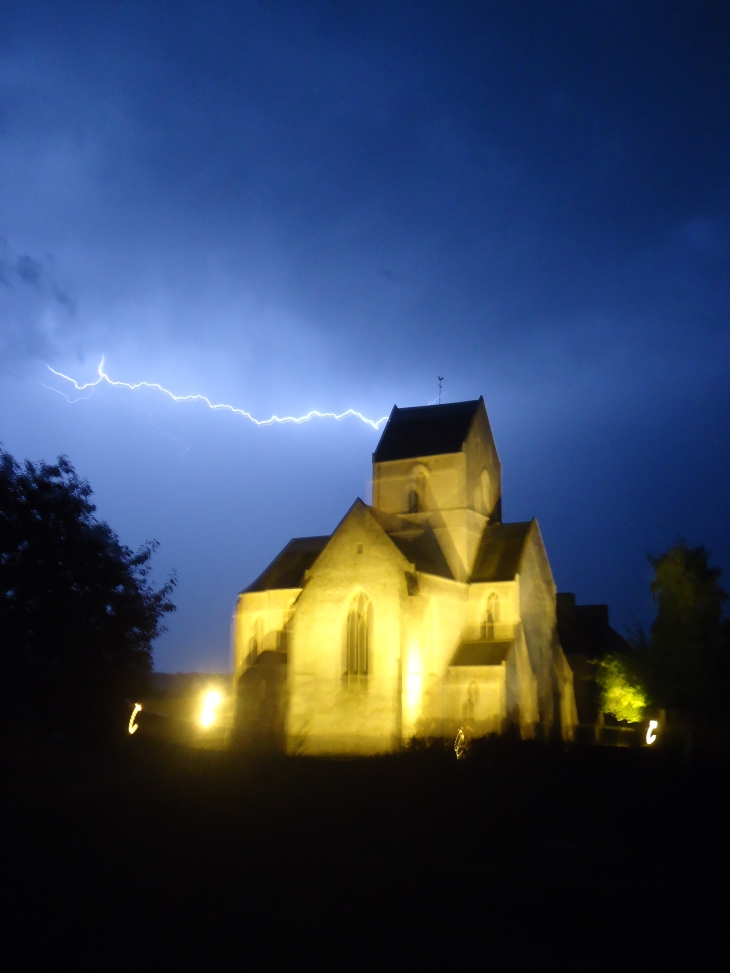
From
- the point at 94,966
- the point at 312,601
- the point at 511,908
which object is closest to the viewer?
the point at 94,966

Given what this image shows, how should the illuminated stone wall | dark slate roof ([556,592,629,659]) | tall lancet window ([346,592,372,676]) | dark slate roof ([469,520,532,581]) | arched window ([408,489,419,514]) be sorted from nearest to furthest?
1. the illuminated stone wall
2. tall lancet window ([346,592,372,676])
3. dark slate roof ([469,520,532,581])
4. arched window ([408,489,419,514])
5. dark slate roof ([556,592,629,659])

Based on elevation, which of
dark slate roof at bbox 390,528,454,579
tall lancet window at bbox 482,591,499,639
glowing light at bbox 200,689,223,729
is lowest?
glowing light at bbox 200,689,223,729

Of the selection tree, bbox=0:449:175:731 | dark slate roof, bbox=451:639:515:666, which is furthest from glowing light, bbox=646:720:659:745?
tree, bbox=0:449:175:731

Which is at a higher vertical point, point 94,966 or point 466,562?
point 466,562

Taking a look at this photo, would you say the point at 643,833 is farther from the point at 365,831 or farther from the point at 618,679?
the point at 618,679

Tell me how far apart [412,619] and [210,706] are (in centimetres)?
1236

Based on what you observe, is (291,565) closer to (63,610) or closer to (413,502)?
(413,502)

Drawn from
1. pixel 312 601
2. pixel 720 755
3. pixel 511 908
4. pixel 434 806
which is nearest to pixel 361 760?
pixel 434 806

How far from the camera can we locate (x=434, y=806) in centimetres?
1625

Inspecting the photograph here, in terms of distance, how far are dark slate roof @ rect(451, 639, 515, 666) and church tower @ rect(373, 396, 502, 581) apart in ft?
10.6

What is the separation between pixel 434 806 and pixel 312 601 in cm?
2208

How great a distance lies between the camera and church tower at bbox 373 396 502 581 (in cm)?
4253

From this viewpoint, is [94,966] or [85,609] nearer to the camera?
[94,966]

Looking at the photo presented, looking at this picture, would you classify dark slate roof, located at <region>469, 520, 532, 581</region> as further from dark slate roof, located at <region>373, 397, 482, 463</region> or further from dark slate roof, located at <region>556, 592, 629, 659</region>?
dark slate roof, located at <region>556, 592, 629, 659</region>
